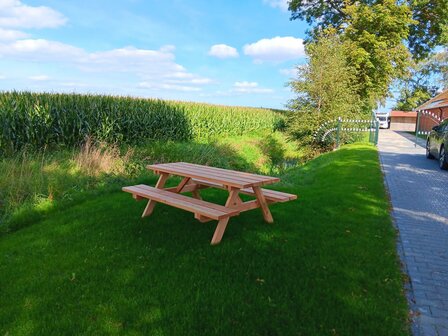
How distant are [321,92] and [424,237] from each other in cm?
1670

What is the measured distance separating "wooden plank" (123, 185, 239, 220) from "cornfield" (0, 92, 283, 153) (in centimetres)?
715

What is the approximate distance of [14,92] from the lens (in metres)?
11.8

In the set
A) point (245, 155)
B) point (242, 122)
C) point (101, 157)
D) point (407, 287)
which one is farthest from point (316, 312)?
point (242, 122)

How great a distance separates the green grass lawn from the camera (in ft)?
9.88

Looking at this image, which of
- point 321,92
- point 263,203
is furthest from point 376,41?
point 263,203

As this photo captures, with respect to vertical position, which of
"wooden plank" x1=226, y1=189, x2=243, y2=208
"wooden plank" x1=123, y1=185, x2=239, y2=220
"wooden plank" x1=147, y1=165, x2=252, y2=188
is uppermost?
"wooden plank" x1=147, y1=165, x2=252, y2=188

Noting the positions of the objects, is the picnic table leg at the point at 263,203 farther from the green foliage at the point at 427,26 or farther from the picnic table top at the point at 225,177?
the green foliage at the point at 427,26

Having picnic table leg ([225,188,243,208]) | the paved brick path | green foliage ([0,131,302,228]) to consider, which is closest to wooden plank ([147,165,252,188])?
picnic table leg ([225,188,243,208])

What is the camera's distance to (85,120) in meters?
12.5

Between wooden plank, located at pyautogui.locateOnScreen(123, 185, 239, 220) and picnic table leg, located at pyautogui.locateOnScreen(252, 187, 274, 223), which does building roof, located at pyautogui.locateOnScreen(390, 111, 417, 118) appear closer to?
picnic table leg, located at pyautogui.locateOnScreen(252, 187, 274, 223)

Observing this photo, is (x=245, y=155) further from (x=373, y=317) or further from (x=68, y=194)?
(x=373, y=317)

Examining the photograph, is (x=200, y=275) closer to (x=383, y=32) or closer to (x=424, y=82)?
(x=383, y=32)

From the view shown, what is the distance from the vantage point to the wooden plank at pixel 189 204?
4.39 m

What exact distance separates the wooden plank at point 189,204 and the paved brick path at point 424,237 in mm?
2204
